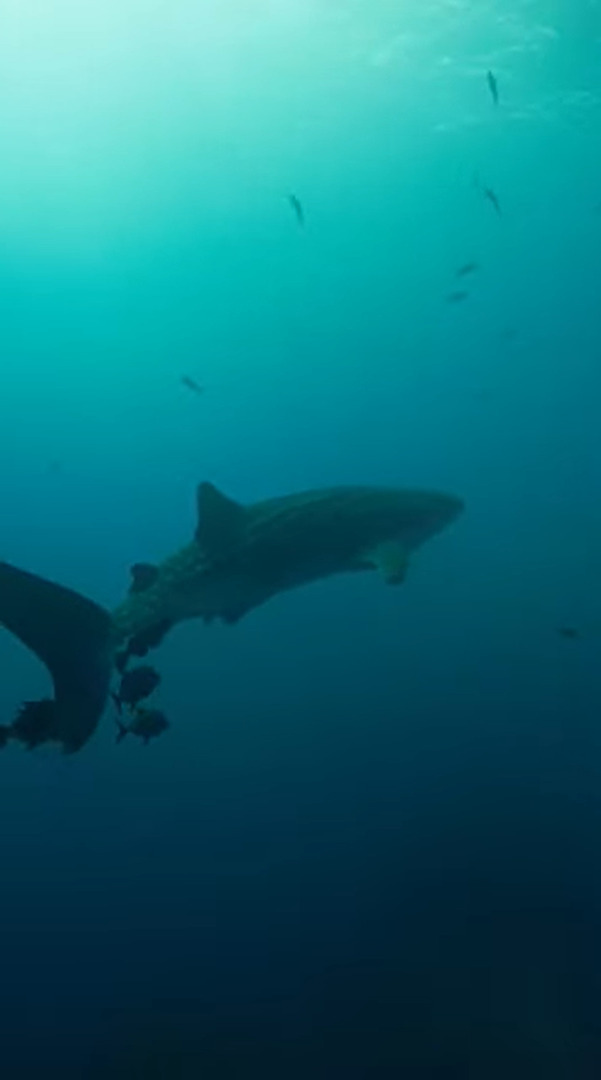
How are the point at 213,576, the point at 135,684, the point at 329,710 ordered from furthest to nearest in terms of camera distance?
the point at 329,710 → the point at 213,576 → the point at 135,684

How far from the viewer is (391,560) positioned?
981 cm

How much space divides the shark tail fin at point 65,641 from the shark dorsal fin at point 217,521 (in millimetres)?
1023

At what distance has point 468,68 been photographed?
2938 cm

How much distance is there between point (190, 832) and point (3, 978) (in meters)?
4.61

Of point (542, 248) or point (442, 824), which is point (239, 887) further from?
Result: point (542, 248)

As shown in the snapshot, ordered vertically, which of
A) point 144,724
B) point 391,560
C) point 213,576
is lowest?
point 144,724

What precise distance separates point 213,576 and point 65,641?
134 cm

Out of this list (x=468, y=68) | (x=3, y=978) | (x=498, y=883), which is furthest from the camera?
(x=468, y=68)

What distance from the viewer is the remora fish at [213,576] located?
28.8ft

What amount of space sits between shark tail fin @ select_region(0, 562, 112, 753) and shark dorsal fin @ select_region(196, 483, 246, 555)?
3.36 ft

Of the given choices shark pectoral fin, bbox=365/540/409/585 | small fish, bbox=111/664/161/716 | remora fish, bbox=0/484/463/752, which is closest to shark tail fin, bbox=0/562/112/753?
remora fish, bbox=0/484/463/752

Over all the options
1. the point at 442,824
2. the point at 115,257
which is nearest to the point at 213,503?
the point at 442,824

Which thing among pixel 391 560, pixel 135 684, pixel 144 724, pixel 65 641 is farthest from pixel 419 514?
pixel 65 641

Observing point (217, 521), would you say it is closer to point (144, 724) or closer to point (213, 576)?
point (213, 576)
